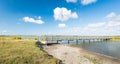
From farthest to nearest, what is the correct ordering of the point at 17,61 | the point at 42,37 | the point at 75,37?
the point at 75,37, the point at 42,37, the point at 17,61

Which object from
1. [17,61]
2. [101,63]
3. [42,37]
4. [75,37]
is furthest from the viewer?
[75,37]

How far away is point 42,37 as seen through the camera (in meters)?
40.1

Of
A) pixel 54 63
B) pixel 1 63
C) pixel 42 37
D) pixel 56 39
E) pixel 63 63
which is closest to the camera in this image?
pixel 1 63

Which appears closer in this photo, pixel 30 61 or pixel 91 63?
pixel 30 61

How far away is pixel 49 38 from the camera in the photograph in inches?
1610

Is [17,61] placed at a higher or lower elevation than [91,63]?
higher

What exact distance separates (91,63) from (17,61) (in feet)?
28.2

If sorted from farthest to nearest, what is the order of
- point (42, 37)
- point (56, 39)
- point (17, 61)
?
point (56, 39) → point (42, 37) → point (17, 61)

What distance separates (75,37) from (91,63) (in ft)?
127

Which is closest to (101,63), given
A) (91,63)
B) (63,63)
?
(91,63)

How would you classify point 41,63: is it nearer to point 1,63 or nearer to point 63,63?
point 63,63

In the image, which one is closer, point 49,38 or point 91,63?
point 91,63

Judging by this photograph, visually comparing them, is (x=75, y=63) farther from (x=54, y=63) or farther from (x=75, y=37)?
(x=75, y=37)

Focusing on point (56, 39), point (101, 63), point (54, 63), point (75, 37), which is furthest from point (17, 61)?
point (75, 37)
